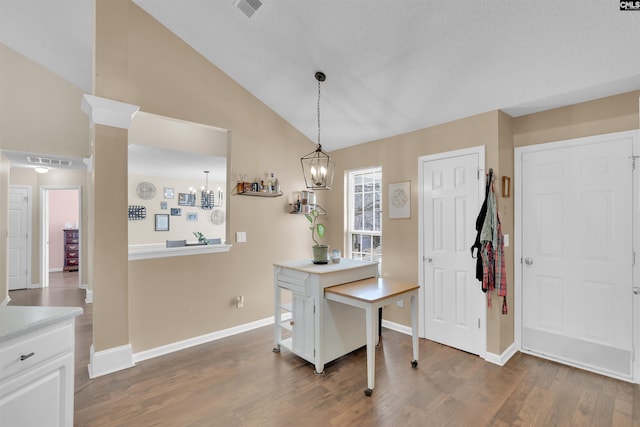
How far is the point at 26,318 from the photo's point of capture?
135 centimetres

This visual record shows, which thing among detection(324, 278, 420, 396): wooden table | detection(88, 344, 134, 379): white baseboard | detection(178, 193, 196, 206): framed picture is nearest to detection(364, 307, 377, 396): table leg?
detection(324, 278, 420, 396): wooden table

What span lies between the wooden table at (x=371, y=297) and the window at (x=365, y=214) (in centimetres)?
118

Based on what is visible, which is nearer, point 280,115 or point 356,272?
point 356,272

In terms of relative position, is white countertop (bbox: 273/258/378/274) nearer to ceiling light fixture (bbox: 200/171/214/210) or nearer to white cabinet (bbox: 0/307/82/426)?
white cabinet (bbox: 0/307/82/426)

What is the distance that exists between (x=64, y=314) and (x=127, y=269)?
1.43 meters

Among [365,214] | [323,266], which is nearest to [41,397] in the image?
[323,266]

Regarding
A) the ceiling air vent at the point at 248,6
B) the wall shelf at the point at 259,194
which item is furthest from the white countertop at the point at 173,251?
the ceiling air vent at the point at 248,6

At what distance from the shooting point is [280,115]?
13.1ft

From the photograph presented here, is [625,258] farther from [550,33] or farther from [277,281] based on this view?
[277,281]

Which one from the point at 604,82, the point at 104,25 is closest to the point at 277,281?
the point at 104,25

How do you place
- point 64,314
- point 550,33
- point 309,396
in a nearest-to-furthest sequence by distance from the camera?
point 64,314
point 550,33
point 309,396

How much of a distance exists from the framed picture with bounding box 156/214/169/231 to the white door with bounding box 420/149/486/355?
4623mm

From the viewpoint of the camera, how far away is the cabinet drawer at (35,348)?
47.6 inches

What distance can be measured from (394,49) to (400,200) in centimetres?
171
